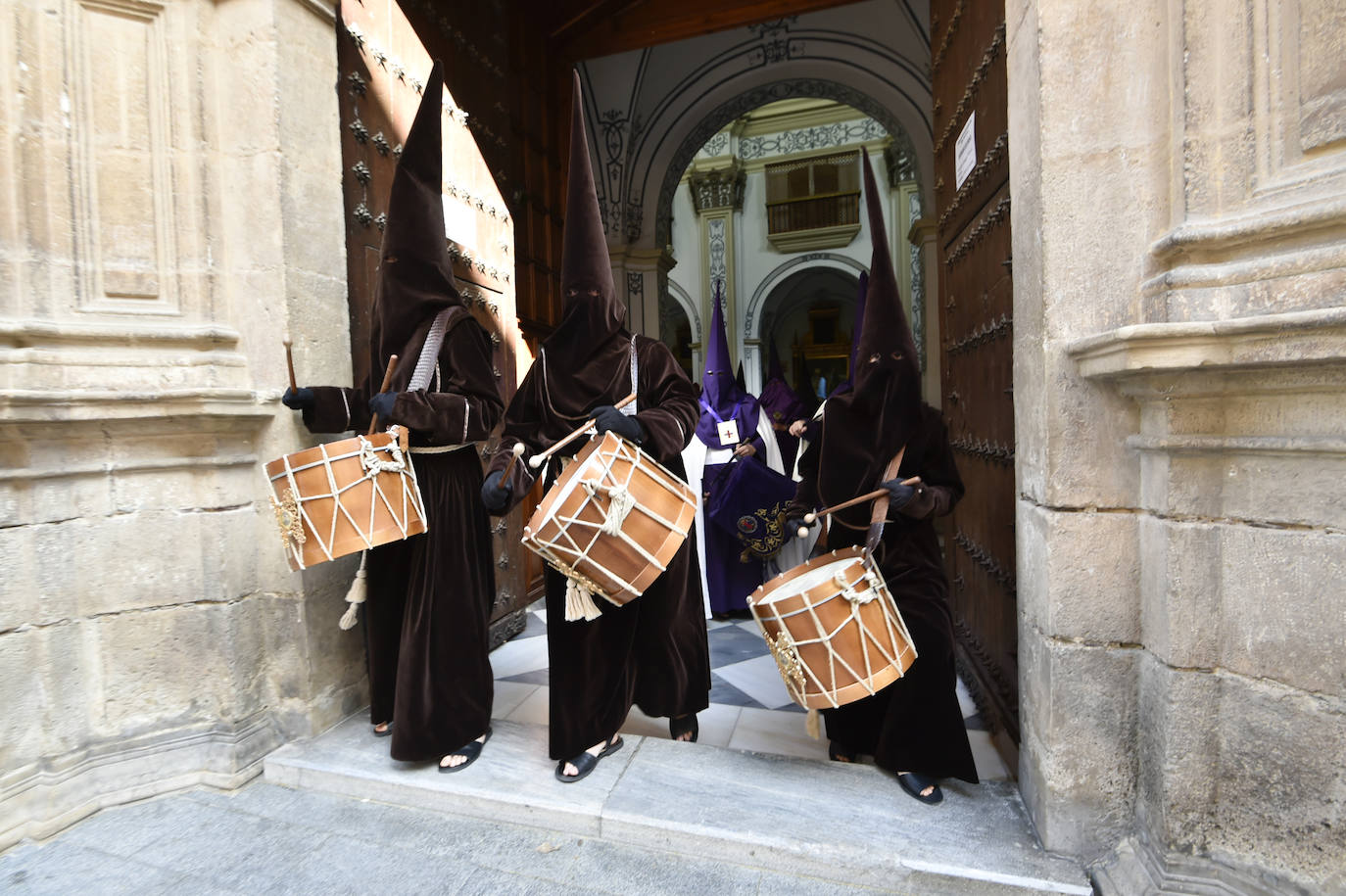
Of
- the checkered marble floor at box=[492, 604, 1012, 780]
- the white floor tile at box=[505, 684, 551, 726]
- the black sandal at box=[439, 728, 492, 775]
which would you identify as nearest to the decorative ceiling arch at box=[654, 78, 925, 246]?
the checkered marble floor at box=[492, 604, 1012, 780]

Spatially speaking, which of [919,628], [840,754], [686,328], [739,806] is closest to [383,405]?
[739,806]

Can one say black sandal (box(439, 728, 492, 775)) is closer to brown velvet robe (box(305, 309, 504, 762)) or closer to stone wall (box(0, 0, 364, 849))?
brown velvet robe (box(305, 309, 504, 762))

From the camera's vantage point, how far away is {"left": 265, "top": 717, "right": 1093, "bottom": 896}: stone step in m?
1.79

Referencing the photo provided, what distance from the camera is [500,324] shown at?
398 centimetres

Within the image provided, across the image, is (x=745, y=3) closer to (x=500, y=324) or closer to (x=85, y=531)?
(x=500, y=324)

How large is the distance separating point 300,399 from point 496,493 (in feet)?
2.55

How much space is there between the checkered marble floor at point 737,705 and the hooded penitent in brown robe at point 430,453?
70 cm

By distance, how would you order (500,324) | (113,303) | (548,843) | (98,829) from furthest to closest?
(500,324)
(113,303)
(98,829)
(548,843)

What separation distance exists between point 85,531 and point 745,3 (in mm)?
5687

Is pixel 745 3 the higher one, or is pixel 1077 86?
pixel 745 3

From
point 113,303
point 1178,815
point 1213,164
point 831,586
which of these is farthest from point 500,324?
point 1178,815

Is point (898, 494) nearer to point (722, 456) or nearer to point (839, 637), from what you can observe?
point (839, 637)

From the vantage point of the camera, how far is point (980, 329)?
272 centimetres

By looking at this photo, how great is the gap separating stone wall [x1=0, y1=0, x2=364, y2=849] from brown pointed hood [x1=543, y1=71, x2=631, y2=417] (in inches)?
41.2
